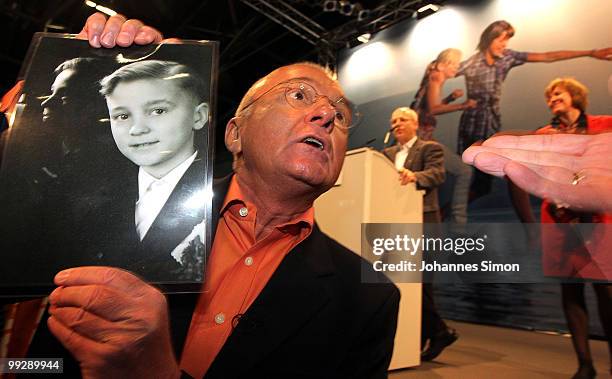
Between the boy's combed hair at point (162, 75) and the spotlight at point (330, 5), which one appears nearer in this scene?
the boy's combed hair at point (162, 75)

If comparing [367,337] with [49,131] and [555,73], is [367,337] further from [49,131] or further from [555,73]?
[555,73]

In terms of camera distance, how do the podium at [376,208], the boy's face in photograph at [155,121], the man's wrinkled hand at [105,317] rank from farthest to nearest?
the podium at [376,208] → the boy's face in photograph at [155,121] → the man's wrinkled hand at [105,317]

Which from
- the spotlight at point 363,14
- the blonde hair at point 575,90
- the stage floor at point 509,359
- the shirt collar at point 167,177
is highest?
the spotlight at point 363,14

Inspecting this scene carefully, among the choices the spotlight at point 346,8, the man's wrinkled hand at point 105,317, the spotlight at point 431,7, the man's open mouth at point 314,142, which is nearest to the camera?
the man's wrinkled hand at point 105,317

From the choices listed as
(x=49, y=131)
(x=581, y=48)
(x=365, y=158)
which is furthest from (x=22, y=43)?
(x=581, y=48)

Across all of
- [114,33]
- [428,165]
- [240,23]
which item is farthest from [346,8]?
[114,33]

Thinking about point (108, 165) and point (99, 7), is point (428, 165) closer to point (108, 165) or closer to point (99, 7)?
point (108, 165)

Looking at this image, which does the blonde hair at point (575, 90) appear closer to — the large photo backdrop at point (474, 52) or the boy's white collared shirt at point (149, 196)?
the large photo backdrop at point (474, 52)

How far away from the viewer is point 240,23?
18.1ft

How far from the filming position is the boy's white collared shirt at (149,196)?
0.71 metres

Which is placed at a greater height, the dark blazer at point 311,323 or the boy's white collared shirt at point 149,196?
the boy's white collared shirt at point 149,196

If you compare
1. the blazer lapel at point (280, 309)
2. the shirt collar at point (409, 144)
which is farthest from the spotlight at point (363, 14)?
the blazer lapel at point (280, 309)

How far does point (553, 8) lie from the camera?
3445 millimetres

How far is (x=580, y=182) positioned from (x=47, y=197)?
1473mm
